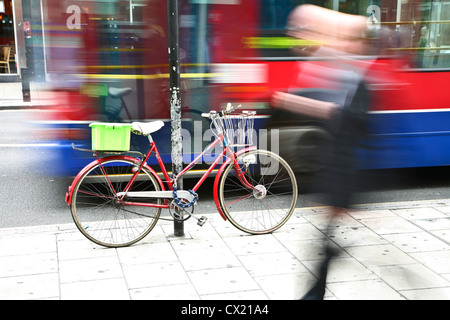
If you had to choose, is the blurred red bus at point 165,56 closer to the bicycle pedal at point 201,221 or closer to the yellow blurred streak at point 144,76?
the yellow blurred streak at point 144,76

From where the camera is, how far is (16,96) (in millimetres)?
15508

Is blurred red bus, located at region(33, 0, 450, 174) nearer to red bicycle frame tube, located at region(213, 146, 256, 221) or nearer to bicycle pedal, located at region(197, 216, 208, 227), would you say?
red bicycle frame tube, located at region(213, 146, 256, 221)

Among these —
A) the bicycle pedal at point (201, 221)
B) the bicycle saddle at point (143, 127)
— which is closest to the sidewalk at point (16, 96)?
the bicycle saddle at point (143, 127)

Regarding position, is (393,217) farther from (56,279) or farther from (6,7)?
(6,7)

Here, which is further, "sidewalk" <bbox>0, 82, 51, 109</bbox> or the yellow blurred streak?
"sidewalk" <bbox>0, 82, 51, 109</bbox>

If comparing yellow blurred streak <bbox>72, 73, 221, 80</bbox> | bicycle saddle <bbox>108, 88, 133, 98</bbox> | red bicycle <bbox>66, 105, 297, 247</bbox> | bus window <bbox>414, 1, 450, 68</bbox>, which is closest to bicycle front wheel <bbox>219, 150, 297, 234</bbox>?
red bicycle <bbox>66, 105, 297, 247</bbox>

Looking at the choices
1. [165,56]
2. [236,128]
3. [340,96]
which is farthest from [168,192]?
[340,96]

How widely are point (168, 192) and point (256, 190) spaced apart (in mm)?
879

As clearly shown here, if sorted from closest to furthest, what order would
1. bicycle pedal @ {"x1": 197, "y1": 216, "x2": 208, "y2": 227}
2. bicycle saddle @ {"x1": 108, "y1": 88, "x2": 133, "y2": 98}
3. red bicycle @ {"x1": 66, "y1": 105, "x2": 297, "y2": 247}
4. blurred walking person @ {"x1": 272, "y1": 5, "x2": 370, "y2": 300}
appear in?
blurred walking person @ {"x1": 272, "y1": 5, "x2": 370, "y2": 300}
red bicycle @ {"x1": 66, "y1": 105, "x2": 297, "y2": 247}
bicycle pedal @ {"x1": 197, "y1": 216, "x2": 208, "y2": 227}
bicycle saddle @ {"x1": 108, "y1": 88, "x2": 133, "y2": 98}

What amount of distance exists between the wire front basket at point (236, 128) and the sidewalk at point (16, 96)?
7.53 meters

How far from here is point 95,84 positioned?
610 cm

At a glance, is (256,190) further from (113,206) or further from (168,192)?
(113,206)

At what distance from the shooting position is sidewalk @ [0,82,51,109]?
13.9 m

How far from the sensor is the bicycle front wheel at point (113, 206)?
4.93 meters
